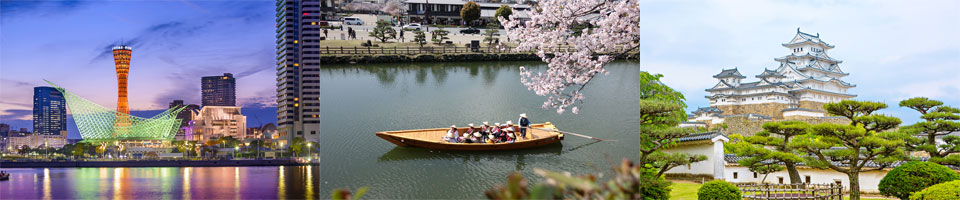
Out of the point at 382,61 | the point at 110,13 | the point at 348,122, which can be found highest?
the point at 110,13

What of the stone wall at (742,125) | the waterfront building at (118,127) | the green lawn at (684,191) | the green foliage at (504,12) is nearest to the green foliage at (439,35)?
the green foliage at (504,12)

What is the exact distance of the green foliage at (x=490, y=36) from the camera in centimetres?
501

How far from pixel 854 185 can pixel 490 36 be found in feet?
21.9

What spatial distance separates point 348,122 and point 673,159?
12.9ft

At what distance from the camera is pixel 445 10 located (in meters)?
5.06

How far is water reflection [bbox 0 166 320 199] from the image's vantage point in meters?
13.4

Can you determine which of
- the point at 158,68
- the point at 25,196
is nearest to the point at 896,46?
the point at 158,68

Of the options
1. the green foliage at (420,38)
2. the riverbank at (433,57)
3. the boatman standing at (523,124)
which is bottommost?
the boatman standing at (523,124)

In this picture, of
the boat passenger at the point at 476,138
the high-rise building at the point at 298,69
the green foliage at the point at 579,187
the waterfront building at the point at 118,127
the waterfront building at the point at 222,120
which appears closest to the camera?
the green foliage at the point at 579,187

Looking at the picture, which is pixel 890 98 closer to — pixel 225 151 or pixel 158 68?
pixel 158 68

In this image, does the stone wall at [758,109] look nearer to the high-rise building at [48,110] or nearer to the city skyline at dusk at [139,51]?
the city skyline at dusk at [139,51]

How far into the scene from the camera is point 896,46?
853 cm

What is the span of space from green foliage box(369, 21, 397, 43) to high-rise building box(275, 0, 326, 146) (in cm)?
89

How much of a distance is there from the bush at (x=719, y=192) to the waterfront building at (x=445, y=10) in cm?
323
